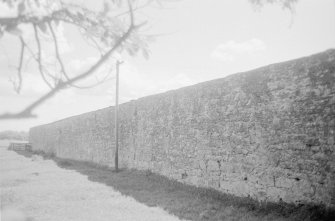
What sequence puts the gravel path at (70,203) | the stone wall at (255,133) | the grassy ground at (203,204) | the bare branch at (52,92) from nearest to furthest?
the bare branch at (52,92), the stone wall at (255,133), the grassy ground at (203,204), the gravel path at (70,203)

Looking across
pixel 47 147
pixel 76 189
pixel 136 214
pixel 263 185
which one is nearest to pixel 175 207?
pixel 136 214

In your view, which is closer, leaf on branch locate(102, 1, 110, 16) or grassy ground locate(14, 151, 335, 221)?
leaf on branch locate(102, 1, 110, 16)

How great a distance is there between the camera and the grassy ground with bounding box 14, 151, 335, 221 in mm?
6242

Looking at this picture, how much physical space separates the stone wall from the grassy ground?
0.21 meters

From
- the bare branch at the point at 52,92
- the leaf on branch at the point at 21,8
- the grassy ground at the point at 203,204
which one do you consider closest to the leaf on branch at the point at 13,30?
the leaf on branch at the point at 21,8

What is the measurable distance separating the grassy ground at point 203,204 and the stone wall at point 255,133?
213mm

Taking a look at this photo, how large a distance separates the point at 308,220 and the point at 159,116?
278 inches

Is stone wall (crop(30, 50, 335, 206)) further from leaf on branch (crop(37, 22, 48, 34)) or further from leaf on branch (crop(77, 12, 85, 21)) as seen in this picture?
leaf on branch (crop(37, 22, 48, 34))

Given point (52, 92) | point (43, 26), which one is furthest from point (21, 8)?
point (52, 92)

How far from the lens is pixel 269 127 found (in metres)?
Result: 7.19

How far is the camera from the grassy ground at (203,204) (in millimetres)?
6242

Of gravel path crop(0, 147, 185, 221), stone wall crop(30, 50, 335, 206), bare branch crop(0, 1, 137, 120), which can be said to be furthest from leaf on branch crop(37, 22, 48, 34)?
stone wall crop(30, 50, 335, 206)

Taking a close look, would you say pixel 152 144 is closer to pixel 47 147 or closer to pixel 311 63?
pixel 311 63

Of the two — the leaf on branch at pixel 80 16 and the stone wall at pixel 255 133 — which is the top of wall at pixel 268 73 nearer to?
the stone wall at pixel 255 133
